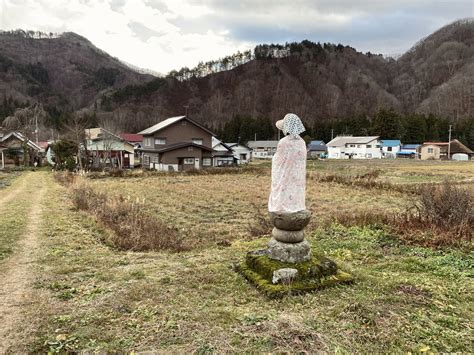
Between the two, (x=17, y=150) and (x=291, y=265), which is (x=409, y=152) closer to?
(x=17, y=150)

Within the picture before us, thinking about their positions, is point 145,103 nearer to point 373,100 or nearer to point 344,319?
point 373,100

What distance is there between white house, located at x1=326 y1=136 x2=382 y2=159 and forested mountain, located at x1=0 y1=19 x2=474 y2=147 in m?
12.2

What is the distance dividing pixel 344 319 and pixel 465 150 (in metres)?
68.9

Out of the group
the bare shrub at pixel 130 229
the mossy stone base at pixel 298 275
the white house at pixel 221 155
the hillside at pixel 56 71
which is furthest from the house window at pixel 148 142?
the hillside at pixel 56 71

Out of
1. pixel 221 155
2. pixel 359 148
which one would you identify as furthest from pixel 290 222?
pixel 359 148

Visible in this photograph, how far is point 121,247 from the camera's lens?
8.04 meters

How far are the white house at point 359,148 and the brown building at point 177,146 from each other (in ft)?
112

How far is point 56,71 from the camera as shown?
Answer: 13338 centimetres

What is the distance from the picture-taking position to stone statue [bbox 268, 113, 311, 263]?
5.28 metres

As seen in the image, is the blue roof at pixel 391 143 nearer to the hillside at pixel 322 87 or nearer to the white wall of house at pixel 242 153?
the hillside at pixel 322 87

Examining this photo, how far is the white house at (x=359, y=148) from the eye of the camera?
64.8 meters

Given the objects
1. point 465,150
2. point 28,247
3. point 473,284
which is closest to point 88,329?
point 28,247

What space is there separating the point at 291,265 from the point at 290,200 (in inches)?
37.6

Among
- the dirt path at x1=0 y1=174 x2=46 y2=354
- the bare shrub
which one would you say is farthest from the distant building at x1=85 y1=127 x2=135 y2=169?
the dirt path at x1=0 y1=174 x2=46 y2=354
